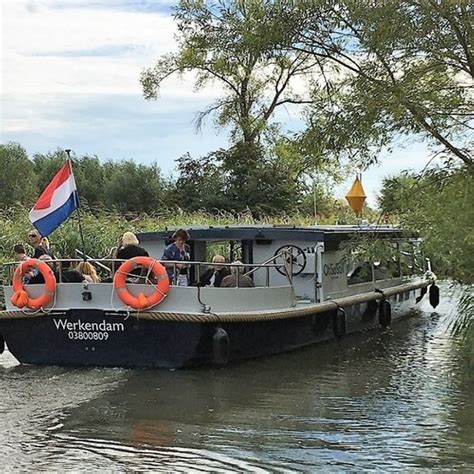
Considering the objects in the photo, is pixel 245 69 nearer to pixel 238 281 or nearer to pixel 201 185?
pixel 238 281

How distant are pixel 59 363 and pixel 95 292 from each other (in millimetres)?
1186

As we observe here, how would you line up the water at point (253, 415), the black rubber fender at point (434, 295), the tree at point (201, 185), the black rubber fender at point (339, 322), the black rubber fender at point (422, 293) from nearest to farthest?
the water at point (253, 415) < the black rubber fender at point (339, 322) < the black rubber fender at point (422, 293) < the black rubber fender at point (434, 295) < the tree at point (201, 185)

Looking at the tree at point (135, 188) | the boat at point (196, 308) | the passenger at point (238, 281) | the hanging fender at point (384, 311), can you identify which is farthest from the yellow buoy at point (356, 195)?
the tree at point (135, 188)

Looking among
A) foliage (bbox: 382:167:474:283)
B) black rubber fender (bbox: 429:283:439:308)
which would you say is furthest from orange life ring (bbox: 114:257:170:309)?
black rubber fender (bbox: 429:283:439:308)

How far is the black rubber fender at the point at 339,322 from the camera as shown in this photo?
47.2 ft

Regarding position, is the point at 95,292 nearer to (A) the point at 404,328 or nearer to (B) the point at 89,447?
(B) the point at 89,447

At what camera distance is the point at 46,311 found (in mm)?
12047

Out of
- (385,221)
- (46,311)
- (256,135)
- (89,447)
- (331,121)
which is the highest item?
(256,135)

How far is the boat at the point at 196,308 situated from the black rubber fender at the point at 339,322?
0.02m

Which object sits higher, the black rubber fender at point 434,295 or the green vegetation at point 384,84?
the green vegetation at point 384,84

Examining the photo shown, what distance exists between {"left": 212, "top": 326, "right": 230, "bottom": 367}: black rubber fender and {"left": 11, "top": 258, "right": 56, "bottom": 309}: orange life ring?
230cm

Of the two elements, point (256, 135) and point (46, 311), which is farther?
point (256, 135)

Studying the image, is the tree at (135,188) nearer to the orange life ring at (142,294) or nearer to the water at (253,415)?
the water at (253,415)

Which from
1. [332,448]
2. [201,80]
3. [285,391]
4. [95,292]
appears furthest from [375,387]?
[201,80]
